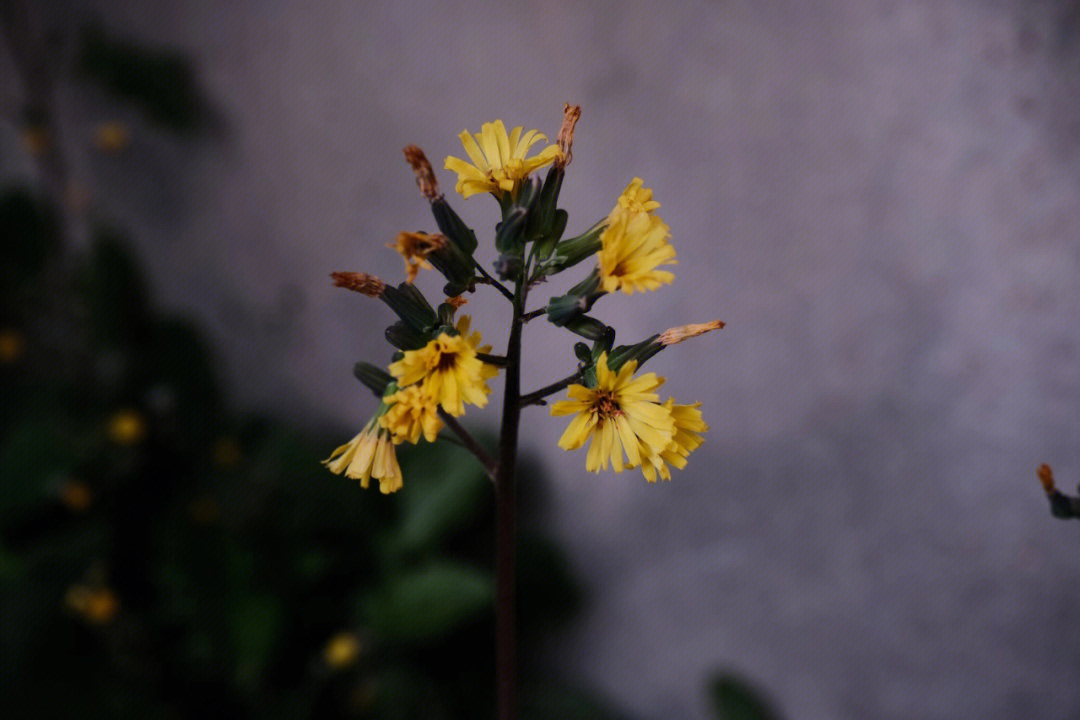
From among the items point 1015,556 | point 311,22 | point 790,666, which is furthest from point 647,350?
point 311,22

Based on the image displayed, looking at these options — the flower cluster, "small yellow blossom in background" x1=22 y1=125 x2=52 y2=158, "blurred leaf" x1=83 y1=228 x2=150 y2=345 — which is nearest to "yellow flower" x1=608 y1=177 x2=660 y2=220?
the flower cluster

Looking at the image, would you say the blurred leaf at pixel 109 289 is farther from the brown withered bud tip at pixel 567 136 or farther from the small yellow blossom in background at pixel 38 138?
the brown withered bud tip at pixel 567 136

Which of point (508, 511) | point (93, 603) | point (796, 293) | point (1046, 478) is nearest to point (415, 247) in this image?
point (508, 511)

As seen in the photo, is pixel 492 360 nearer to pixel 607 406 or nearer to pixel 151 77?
pixel 607 406

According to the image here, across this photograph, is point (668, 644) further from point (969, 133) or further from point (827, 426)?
point (969, 133)

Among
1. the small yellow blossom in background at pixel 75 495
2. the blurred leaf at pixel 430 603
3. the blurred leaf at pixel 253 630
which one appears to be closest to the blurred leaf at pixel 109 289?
the small yellow blossom in background at pixel 75 495
